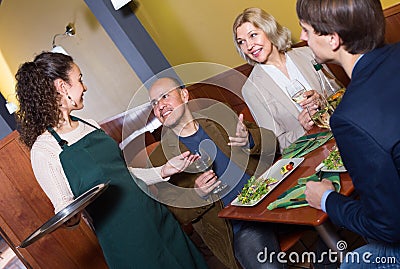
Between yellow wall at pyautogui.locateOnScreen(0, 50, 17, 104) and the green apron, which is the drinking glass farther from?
yellow wall at pyautogui.locateOnScreen(0, 50, 17, 104)

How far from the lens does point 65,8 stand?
5777mm

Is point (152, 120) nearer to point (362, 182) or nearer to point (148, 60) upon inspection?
point (148, 60)

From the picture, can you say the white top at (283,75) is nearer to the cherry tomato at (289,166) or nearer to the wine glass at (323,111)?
the wine glass at (323,111)

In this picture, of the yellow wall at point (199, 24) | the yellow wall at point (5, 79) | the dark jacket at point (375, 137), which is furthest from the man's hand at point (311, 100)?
the yellow wall at point (5, 79)

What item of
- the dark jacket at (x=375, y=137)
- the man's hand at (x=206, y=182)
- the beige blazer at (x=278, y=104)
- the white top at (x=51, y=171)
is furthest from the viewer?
the beige blazer at (x=278, y=104)

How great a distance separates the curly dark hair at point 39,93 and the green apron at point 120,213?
0.07 metres

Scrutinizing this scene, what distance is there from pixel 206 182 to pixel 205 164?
0.15m

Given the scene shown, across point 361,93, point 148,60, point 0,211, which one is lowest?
point 361,93

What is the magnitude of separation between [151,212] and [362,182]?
1041 millimetres

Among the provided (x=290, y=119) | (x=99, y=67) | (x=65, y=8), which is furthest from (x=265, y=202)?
(x=65, y=8)

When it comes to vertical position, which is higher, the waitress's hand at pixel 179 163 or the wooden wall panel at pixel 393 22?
the waitress's hand at pixel 179 163

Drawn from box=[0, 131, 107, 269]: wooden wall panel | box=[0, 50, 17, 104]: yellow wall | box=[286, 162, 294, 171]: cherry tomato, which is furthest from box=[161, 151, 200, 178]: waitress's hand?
box=[0, 50, 17, 104]: yellow wall

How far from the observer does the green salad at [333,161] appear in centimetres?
163

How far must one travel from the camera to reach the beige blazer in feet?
8.29
